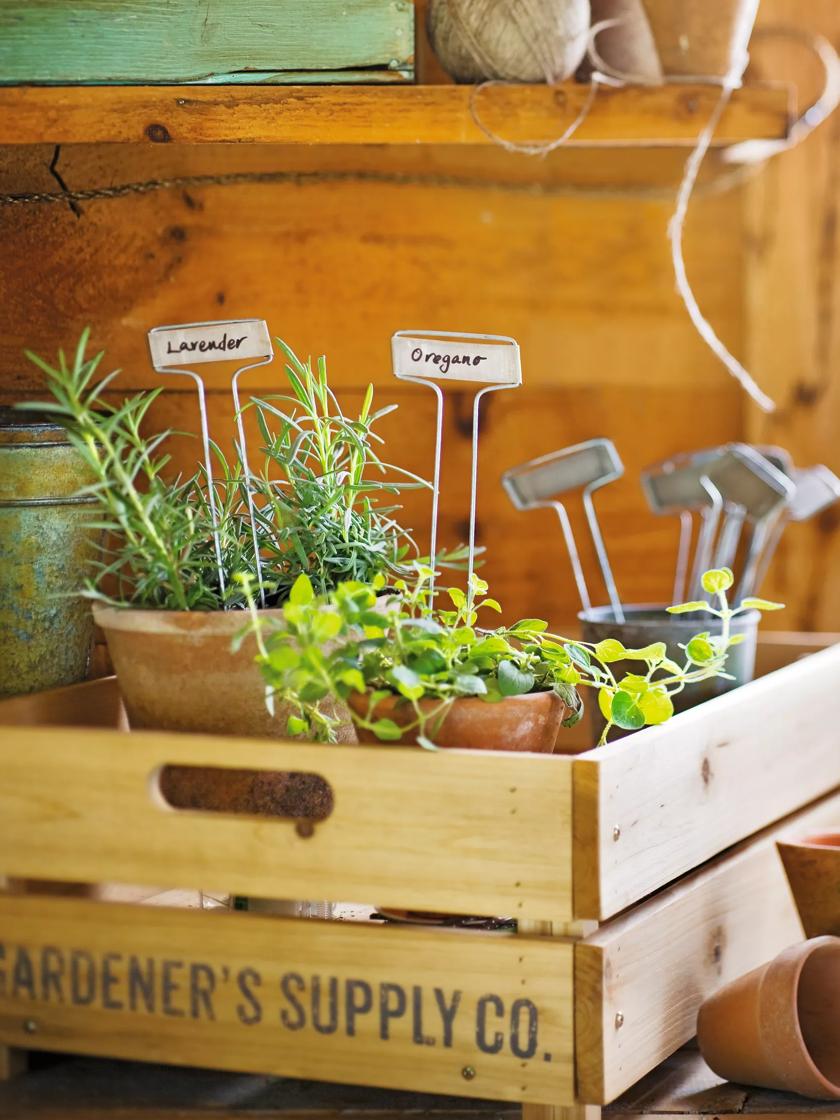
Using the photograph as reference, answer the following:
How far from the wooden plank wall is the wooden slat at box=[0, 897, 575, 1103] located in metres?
0.59

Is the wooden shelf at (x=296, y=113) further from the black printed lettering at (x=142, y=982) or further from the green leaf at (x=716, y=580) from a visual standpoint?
the black printed lettering at (x=142, y=982)

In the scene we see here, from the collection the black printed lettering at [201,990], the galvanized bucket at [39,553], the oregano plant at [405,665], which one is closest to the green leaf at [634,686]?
the oregano plant at [405,665]

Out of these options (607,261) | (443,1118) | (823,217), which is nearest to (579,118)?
(607,261)

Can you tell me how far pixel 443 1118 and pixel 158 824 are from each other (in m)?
0.24

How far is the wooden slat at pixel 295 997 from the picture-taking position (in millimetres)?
819

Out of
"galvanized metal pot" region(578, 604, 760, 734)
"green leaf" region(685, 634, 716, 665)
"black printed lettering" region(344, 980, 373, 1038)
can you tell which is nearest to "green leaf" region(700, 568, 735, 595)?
"green leaf" region(685, 634, 716, 665)

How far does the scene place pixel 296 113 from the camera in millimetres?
1152

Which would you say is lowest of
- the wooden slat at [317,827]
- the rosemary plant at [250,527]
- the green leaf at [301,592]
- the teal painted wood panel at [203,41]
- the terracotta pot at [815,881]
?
the terracotta pot at [815,881]

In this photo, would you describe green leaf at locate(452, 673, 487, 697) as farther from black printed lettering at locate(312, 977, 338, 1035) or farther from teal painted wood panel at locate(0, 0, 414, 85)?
teal painted wood panel at locate(0, 0, 414, 85)

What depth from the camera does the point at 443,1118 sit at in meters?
0.86

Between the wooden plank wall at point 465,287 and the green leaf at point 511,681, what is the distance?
59 cm

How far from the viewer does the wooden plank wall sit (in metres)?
1.35

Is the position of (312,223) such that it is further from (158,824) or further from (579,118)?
(158,824)

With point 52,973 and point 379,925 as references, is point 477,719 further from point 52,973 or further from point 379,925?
point 52,973
